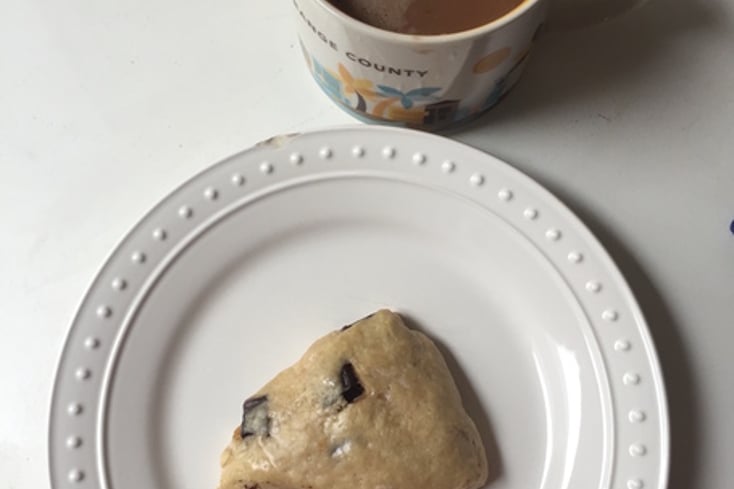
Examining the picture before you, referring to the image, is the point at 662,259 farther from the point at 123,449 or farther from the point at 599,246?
the point at 123,449

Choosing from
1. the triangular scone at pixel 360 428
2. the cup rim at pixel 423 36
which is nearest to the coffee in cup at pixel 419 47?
the cup rim at pixel 423 36

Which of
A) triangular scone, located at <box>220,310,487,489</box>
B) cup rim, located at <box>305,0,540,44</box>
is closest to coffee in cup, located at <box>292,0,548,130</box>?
cup rim, located at <box>305,0,540,44</box>

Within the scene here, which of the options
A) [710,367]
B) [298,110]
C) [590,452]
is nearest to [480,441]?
[590,452]

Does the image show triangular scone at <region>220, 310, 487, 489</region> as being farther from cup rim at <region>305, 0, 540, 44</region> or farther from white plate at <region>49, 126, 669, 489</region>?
cup rim at <region>305, 0, 540, 44</region>

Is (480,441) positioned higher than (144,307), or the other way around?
(144,307)

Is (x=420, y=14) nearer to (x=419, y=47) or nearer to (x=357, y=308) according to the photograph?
(x=419, y=47)

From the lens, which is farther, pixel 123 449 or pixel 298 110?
pixel 298 110

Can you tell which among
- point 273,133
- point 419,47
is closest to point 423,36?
point 419,47
